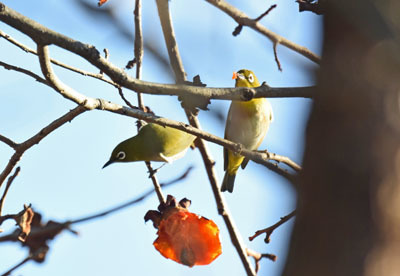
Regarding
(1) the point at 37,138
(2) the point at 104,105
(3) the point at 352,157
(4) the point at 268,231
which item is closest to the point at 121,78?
(2) the point at 104,105

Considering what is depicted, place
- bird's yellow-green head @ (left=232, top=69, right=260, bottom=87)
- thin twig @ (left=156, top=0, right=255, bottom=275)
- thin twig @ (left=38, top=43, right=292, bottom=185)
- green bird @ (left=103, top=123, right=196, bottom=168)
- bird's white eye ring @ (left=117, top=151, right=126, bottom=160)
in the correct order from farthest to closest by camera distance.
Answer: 1. bird's yellow-green head @ (left=232, top=69, right=260, bottom=87)
2. bird's white eye ring @ (left=117, top=151, right=126, bottom=160)
3. green bird @ (left=103, top=123, right=196, bottom=168)
4. thin twig @ (left=156, top=0, right=255, bottom=275)
5. thin twig @ (left=38, top=43, right=292, bottom=185)

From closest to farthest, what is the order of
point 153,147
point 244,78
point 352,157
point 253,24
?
point 352,157 → point 253,24 → point 153,147 → point 244,78

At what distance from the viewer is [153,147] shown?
15.9 ft

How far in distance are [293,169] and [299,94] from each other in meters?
1.68

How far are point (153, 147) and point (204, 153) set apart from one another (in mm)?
507

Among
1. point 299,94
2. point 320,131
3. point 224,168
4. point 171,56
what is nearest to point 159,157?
point 171,56

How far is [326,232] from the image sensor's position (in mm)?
1305

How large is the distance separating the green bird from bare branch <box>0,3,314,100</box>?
2.25 meters

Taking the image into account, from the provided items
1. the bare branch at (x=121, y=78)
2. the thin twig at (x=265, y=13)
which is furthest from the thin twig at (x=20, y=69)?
the thin twig at (x=265, y=13)

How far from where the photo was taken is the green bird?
15.7 feet

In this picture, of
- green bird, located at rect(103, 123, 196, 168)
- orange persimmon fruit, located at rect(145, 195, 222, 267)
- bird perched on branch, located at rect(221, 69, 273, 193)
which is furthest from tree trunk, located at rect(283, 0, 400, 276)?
bird perched on branch, located at rect(221, 69, 273, 193)

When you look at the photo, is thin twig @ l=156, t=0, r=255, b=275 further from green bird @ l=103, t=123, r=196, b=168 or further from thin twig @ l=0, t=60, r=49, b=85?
thin twig @ l=0, t=60, r=49, b=85

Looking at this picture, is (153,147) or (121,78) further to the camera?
(153,147)

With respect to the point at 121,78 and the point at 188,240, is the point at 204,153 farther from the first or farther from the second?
the point at 121,78
